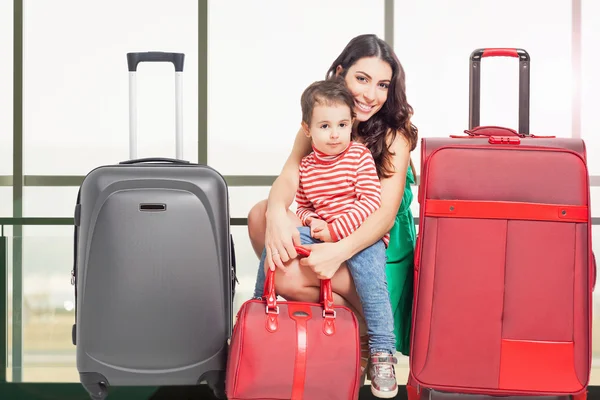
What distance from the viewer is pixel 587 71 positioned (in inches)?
193

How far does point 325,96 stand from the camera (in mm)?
1852

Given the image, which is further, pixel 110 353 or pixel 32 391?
pixel 32 391

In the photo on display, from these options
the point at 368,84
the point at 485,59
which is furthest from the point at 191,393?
the point at 485,59

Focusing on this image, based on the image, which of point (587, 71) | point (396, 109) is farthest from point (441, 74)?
point (396, 109)

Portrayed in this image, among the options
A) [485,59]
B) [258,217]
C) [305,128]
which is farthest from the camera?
[485,59]

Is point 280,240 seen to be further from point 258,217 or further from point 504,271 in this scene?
point 504,271

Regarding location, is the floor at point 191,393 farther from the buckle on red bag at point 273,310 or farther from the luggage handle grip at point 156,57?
the luggage handle grip at point 156,57

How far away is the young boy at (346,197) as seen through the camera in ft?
5.92

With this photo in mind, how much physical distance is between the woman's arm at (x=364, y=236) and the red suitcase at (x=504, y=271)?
11 cm

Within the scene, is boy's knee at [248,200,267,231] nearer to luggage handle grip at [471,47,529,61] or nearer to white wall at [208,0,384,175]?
luggage handle grip at [471,47,529,61]

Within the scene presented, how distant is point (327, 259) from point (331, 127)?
33 cm

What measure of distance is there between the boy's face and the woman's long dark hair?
0.49ft

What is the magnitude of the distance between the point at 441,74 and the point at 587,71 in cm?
95

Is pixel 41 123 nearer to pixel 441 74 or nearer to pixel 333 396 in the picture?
pixel 441 74
